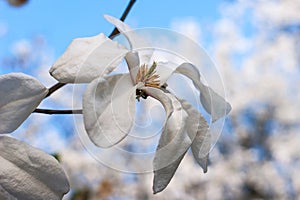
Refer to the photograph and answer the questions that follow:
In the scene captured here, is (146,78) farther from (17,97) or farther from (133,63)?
(17,97)

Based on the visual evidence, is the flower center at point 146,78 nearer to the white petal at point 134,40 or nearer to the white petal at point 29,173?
the white petal at point 134,40

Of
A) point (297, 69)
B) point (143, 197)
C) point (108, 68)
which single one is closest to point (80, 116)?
point (108, 68)

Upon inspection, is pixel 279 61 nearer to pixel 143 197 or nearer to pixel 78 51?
pixel 143 197

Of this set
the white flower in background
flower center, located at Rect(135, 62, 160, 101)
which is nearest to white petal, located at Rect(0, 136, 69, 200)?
Answer: the white flower in background

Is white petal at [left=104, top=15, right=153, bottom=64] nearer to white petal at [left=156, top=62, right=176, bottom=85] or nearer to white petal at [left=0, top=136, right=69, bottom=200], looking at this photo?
white petal at [left=156, top=62, right=176, bottom=85]

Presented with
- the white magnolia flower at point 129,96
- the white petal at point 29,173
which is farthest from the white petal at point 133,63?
the white petal at point 29,173

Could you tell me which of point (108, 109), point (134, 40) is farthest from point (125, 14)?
point (108, 109)
